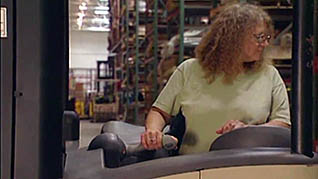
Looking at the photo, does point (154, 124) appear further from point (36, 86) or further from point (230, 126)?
point (36, 86)

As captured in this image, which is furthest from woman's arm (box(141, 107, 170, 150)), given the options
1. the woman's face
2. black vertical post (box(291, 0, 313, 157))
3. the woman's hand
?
black vertical post (box(291, 0, 313, 157))

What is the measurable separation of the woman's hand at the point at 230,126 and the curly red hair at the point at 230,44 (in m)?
0.19

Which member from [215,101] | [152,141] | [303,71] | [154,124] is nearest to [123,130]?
[154,124]

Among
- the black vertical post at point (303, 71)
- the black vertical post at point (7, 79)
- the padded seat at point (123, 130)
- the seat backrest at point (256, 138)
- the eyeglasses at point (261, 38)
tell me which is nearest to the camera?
the black vertical post at point (7, 79)

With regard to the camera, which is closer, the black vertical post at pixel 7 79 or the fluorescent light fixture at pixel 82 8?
the black vertical post at pixel 7 79

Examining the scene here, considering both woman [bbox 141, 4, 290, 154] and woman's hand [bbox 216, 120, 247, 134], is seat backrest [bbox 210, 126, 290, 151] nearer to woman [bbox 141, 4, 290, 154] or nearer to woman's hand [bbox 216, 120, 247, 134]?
woman's hand [bbox 216, 120, 247, 134]

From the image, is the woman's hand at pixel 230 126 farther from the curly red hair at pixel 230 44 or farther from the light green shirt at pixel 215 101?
the curly red hair at pixel 230 44

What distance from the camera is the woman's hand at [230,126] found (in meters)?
1.44

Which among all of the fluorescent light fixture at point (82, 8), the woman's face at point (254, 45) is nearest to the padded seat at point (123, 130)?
the woman's face at point (254, 45)

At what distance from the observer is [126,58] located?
909 centimetres

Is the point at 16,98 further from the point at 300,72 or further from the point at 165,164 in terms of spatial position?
the point at 300,72

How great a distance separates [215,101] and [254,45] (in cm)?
27

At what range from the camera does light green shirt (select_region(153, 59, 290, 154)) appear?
1.60 m

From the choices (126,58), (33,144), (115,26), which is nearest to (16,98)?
(33,144)
